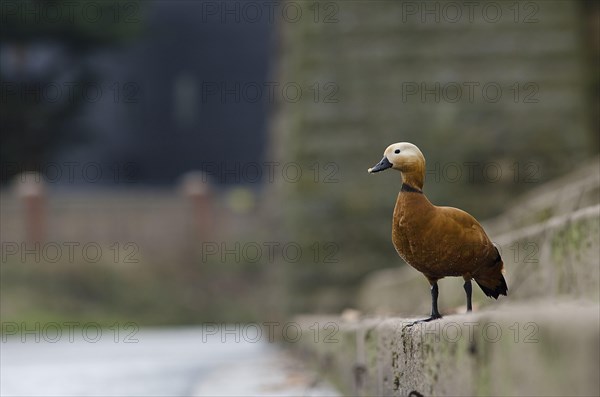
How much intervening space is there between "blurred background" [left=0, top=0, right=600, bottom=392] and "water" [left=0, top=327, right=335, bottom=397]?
85 cm

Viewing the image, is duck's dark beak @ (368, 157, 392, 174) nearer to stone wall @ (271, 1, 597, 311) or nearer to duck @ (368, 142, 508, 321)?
duck @ (368, 142, 508, 321)

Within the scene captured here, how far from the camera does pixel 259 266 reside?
1878cm

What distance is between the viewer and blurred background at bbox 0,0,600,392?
22.6 ft

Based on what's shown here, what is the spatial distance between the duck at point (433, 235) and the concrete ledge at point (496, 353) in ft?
0.50

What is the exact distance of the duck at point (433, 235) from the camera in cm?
216

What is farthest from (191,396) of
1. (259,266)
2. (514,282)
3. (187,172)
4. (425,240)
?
(187,172)

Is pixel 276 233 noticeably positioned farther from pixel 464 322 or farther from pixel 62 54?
pixel 62 54

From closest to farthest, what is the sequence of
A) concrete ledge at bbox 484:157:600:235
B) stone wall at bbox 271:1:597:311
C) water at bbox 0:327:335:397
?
concrete ledge at bbox 484:157:600:235 < water at bbox 0:327:335:397 < stone wall at bbox 271:1:597:311

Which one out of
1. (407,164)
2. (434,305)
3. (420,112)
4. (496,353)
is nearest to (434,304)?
(434,305)

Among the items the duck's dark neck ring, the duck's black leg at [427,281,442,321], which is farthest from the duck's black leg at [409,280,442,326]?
the duck's dark neck ring

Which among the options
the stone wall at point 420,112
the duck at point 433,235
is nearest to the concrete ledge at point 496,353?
the duck at point 433,235

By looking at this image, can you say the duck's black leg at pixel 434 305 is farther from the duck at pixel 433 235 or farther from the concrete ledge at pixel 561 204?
the concrete ledge at pixel 561 204

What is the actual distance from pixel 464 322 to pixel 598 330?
1.76 feet

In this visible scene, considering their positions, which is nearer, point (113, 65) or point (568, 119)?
point (568, 119)
